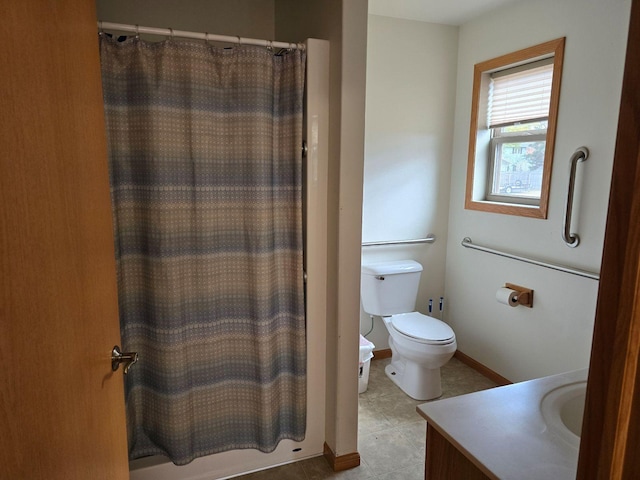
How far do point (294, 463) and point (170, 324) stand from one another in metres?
0.94

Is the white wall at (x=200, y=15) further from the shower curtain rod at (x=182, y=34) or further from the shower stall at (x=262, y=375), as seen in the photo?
the shower stall at (x=262, y=375)

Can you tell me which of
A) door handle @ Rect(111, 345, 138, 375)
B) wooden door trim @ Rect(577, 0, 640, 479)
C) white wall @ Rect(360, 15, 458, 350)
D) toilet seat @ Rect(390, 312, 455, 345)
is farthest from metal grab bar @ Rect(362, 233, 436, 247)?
wooden door trim @ Rect(577, 0, 640, 479)

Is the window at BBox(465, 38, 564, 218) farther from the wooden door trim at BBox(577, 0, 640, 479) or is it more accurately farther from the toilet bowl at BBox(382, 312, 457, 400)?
the wooden door trim at BBox(577, 0, 640, 479)

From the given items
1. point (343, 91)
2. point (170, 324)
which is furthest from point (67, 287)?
point (343, 91)

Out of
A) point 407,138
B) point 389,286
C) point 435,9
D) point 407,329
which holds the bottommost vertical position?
point 407,329

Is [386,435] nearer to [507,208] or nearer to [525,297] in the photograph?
[525,297]

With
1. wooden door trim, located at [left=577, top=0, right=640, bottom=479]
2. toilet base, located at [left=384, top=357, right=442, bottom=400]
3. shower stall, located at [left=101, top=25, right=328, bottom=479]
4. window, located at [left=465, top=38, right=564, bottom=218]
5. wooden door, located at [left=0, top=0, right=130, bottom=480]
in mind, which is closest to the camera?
wooden door trim, located at [left=577, top=0, right=640, bottom=479]

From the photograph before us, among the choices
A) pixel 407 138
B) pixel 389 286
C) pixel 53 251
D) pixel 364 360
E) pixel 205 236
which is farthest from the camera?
pixel 407 138

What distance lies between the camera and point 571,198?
2252 mm

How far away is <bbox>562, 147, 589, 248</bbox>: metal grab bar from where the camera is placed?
2.22 m

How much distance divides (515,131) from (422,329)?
141 centimetres

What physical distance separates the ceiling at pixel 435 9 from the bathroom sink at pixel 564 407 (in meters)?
2.28

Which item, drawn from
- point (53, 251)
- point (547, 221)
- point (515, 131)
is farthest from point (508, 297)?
point (53, 251)

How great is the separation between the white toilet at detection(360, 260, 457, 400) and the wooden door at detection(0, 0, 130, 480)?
1.89m
